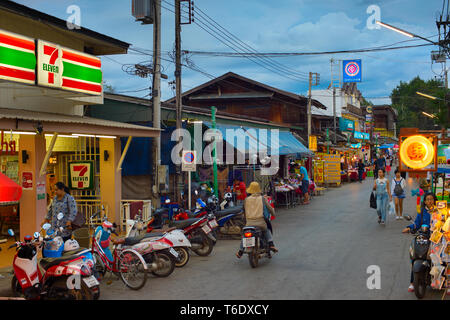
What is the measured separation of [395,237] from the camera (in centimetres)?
1287

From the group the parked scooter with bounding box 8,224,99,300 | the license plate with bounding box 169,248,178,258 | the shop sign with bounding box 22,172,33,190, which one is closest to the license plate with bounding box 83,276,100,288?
the parked scooter with bounding box 8,224,99,300

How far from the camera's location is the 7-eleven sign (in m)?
14.9

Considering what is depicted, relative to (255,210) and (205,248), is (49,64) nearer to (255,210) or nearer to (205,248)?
(205,248)

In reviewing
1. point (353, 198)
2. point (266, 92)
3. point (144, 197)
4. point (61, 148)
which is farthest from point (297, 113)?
point (61, 148)

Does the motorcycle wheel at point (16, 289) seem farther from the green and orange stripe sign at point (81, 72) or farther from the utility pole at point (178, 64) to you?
the utility pole at point (178, 64)

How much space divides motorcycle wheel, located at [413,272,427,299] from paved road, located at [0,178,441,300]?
0.18 meters

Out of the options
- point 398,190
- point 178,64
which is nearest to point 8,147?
point 178,64

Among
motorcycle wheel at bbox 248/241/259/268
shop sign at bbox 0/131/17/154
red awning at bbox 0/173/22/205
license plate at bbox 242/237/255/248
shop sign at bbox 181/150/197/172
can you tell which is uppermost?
shop sign at bbox 0/131/17/154

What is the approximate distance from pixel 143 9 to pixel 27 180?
22.3 feet

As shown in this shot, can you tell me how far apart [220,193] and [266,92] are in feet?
58.6

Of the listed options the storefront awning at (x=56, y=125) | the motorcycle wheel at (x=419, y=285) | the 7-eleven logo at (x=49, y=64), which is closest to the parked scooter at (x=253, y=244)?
the motorcycle wheel at (x=419, y=285)

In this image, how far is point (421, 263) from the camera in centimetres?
723

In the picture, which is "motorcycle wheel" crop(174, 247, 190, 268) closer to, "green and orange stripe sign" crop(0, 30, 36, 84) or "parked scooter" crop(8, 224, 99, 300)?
"parked scooter" crop(8, 224, 99, 300)
